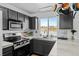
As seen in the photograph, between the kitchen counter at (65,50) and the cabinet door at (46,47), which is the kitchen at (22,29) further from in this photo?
the kitchen counter at (65,50)

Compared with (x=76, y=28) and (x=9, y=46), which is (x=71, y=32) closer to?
(x=76, y=28)

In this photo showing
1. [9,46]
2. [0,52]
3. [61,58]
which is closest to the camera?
[61,58]

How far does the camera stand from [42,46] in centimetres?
266

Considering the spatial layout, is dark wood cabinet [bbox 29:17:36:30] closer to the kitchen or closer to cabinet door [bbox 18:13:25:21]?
the kitchen

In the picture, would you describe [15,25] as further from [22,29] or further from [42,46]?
[42,46]

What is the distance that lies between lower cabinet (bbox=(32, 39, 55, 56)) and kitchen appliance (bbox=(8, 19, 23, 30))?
0.87 m

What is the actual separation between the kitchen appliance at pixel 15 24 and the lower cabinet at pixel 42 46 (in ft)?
2.86

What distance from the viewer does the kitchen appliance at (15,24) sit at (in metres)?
1.89

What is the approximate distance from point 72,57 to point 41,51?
183cm

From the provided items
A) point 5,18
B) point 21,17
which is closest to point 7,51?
point 5,18

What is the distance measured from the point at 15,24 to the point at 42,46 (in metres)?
1.22

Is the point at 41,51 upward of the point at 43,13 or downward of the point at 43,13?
downward

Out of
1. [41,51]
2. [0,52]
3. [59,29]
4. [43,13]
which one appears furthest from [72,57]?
[41,51]

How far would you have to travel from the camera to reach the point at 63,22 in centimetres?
209
